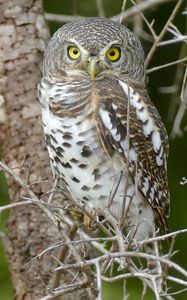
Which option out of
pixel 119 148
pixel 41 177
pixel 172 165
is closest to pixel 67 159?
pixel 119 148

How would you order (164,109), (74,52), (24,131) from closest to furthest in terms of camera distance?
(74,52) < (24,131) < (164,109)

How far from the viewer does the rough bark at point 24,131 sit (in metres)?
4.68

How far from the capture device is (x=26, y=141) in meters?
4.80

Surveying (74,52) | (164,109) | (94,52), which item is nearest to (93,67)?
(94,52)

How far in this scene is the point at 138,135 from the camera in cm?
422

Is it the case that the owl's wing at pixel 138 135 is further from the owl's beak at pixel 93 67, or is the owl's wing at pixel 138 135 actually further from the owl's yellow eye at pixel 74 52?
the owl's yellow eye at pixel 74 52

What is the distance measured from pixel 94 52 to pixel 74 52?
6.5 inches

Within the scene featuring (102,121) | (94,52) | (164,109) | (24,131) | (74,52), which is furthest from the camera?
(164,109)

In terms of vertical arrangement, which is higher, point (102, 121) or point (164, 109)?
point (102, 121)

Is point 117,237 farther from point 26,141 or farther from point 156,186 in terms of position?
point 26,141

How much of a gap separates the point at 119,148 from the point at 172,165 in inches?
66.9

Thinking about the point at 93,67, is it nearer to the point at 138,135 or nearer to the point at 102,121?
the point at 102,121

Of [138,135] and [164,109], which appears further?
[164,109]

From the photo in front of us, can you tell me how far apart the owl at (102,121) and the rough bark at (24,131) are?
37 cm
